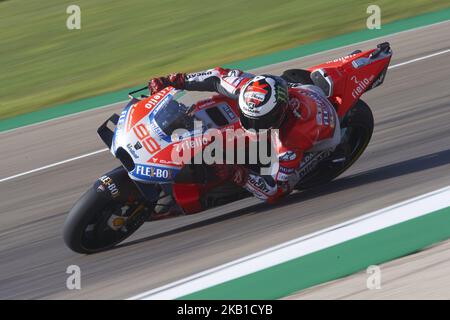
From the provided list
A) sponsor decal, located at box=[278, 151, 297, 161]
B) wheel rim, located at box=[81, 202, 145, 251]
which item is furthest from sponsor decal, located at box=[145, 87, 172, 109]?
sponsor decal, located at box=[278, 151, 297, 161]

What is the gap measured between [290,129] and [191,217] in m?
1.32

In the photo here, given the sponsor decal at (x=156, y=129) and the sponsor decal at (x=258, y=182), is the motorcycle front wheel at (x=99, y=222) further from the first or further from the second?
the sponsor decal at (x=258, y=182)

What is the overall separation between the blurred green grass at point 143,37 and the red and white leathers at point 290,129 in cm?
580

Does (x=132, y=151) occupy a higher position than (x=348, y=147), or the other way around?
(x=348, y=147)

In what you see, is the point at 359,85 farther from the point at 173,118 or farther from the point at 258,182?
the point at 173,118

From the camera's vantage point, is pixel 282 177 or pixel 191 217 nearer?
pixel 282 177

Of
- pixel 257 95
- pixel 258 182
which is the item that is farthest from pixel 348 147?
pixel 257 95

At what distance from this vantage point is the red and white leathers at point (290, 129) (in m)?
6.99

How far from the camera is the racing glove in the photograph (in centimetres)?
700

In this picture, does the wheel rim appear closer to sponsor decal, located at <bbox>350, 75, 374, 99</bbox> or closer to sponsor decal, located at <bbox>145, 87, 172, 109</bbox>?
sponsor decal, located at <bbox>145, 87, 172, 109</bbox>

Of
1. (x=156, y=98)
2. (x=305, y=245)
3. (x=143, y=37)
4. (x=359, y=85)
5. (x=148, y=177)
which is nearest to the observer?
(x=305, y=245)

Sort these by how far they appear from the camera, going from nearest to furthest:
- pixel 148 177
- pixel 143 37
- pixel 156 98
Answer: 1. pixel 148 177
2. pixel 156 98
3. pixel 143 37

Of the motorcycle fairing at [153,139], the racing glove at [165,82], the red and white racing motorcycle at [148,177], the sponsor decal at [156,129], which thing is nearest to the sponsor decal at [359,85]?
the red and white racing motorcycle at [148,177]

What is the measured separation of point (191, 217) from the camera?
765 cm
